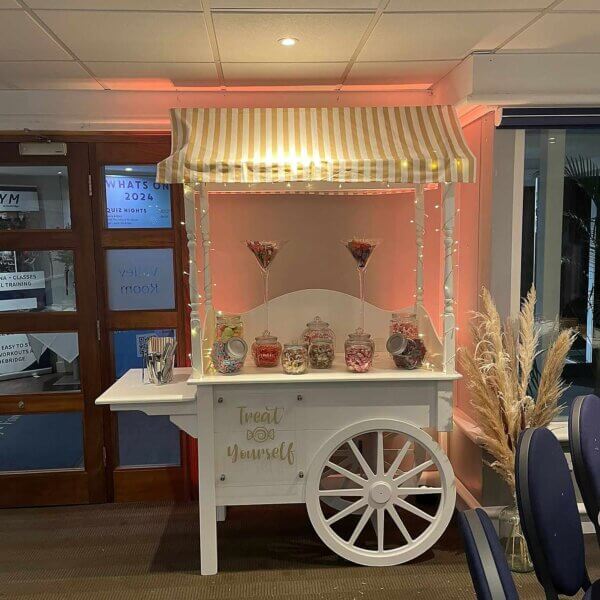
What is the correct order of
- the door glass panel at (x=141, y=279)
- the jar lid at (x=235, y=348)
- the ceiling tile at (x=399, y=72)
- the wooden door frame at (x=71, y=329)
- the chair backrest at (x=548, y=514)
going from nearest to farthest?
the chair backrest at (x=548, y=514), the jar lid at (x=235, y=348), the ceiling tile at (x=399, y=72), the wooden door frame at (x=71, y=329), the door glass panel at (x=141, y=279)

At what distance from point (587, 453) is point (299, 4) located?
191 centimetres

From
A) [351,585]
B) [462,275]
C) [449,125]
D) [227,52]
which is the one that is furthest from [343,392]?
[227,52]

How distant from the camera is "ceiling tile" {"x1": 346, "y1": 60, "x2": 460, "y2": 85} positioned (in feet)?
9.96

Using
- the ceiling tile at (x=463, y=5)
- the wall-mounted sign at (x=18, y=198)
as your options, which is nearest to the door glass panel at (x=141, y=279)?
the wall-mounted sign at (x=18, y=198)

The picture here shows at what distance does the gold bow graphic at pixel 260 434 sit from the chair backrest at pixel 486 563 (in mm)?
1515

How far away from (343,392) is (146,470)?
5.07 ft

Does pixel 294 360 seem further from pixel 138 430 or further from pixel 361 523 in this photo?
pixel 138 430

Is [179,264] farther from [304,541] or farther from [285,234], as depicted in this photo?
[304,541]

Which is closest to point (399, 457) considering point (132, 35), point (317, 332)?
point (317, 332)

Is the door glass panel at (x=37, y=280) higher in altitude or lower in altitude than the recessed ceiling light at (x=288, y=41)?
lower

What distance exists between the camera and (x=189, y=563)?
9.53 ft

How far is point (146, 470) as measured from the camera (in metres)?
3.64

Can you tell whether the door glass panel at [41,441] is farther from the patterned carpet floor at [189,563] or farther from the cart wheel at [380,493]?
the cart wheel at [380,493]

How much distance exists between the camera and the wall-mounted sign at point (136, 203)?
355cm
